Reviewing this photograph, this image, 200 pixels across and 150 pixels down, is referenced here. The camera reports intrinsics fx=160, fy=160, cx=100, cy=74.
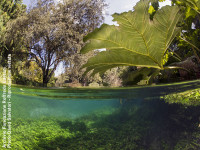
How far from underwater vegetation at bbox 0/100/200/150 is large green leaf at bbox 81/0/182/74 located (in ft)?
3.39

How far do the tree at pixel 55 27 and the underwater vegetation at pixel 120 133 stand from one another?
7028mm

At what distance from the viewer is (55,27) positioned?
8.49 metres

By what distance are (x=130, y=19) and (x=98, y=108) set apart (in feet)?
6.71

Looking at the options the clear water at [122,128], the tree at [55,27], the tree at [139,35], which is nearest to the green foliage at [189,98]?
the clear water at [122,128]

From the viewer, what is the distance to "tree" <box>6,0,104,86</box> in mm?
8570

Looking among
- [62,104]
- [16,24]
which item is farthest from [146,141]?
[16,24]

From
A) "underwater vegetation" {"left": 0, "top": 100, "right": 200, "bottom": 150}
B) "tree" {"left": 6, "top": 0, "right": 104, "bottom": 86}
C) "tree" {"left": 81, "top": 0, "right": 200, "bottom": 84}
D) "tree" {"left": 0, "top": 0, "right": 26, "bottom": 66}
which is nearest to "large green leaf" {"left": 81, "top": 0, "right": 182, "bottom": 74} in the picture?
"tree" {"left": 81, "top": 0, "right": 200, "bottom": 84}

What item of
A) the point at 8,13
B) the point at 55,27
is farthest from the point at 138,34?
the point at 8,13

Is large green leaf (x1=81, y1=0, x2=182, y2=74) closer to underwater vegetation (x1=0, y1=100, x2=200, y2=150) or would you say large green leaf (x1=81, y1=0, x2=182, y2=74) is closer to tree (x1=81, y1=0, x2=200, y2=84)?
tree (x1=81, y1=0, x2=200, y2=84)

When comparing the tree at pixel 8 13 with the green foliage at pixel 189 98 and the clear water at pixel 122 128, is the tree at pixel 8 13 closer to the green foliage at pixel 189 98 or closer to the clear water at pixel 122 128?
the clear water at pixel 122 128

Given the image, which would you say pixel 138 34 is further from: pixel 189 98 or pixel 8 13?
pixel 8 13

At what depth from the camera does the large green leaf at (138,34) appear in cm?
66

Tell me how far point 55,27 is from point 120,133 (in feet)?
26.0

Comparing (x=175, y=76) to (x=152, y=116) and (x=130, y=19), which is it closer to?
(x=152, y=116)
